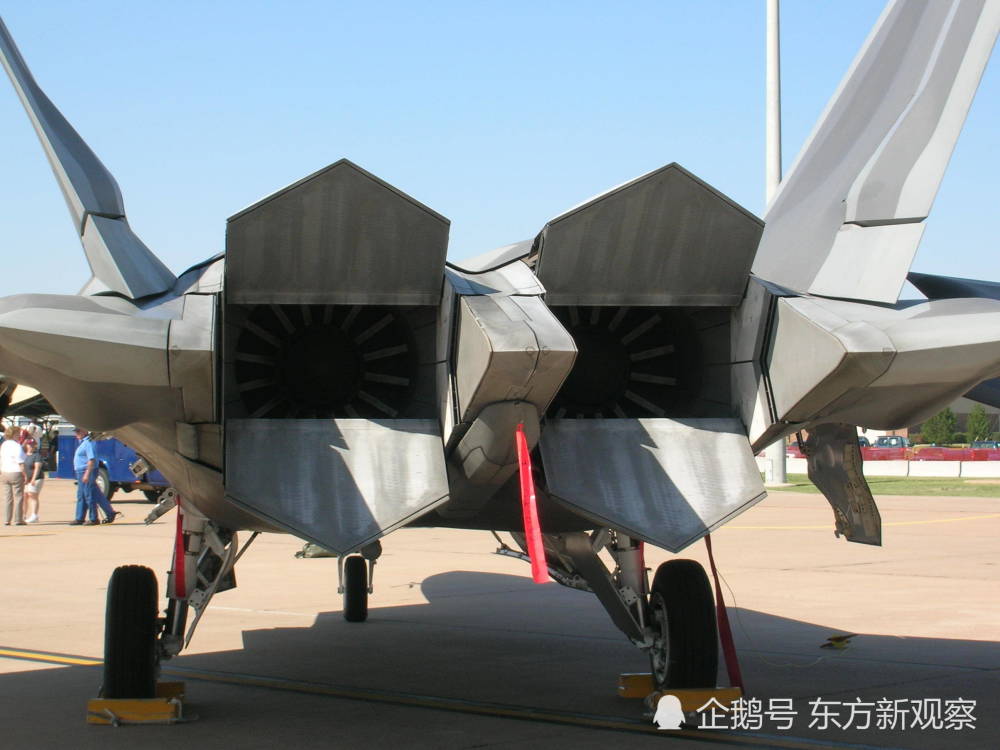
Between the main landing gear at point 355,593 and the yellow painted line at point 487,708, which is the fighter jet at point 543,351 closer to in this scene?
the yellow painted line at point 487,708

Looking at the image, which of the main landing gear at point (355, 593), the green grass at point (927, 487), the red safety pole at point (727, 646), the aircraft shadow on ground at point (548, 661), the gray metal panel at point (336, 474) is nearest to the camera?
the gray metal panel at point (336, 474)

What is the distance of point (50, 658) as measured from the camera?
9.56 m

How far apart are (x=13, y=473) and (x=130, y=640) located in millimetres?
17964

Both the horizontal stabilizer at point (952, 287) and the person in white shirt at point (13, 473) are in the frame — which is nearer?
the horizontal stabilizer at point (952, 287)

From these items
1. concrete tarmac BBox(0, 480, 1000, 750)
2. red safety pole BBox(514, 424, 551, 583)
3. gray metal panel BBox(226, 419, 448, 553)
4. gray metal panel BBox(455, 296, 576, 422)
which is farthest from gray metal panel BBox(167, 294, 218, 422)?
concrete tarmac BBox(0, 480, 1000, 750)

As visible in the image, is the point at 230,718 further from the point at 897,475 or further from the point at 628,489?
the point at 897,475

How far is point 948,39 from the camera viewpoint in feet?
21.8

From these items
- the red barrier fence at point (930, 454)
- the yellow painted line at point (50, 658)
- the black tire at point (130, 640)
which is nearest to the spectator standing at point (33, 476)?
the yellow painted line at point (50, 658)

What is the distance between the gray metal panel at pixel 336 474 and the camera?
231 inches

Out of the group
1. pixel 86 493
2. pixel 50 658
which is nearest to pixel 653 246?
pixel 50 658

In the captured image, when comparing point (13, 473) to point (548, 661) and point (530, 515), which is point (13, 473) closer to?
point (548, 661)

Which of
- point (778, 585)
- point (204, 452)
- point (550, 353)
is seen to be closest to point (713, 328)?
point (550, 353)

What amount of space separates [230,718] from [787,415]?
383 centimetres

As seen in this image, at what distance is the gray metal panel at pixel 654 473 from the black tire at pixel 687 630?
801 mm
